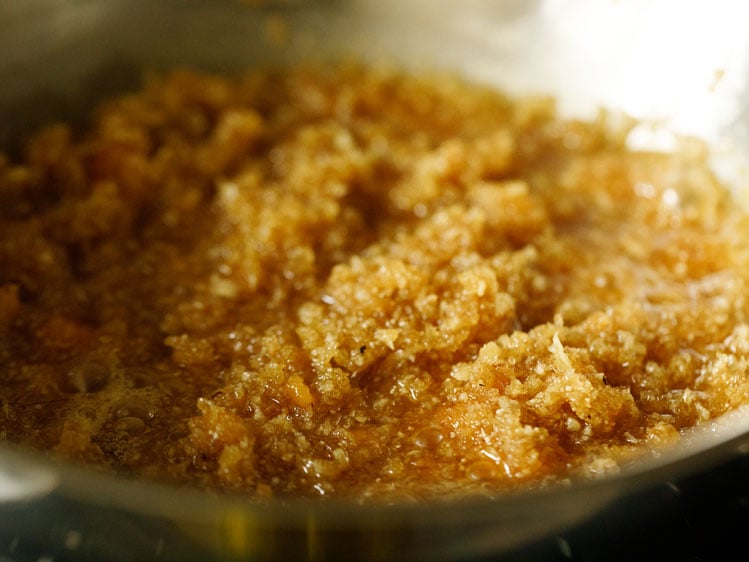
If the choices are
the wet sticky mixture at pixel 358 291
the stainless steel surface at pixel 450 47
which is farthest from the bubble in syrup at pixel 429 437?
the stainless steel surface at pixel 450 47

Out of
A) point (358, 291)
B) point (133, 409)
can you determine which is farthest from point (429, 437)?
point (133, 409)

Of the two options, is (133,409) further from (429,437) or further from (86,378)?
(429,437)

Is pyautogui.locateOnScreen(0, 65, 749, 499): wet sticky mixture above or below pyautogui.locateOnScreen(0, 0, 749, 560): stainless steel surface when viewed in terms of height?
below

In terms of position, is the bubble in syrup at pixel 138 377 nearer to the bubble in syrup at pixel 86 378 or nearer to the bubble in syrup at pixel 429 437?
the bubble in syrup at pixel 86 378

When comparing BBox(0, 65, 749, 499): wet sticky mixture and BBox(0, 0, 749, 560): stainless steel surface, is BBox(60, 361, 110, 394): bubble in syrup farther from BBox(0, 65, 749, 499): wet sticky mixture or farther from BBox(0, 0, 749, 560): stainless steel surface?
BBox(0, 0, 749, 560): stainless steel surface

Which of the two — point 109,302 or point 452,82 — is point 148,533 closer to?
point 109,302

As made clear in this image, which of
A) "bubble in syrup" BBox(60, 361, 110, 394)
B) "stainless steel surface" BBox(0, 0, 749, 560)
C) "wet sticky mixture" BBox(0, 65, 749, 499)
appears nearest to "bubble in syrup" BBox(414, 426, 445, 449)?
"wet sticky mixture" BBox(0, 65, 749, 499)

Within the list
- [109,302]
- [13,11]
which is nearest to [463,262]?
[109,302]
